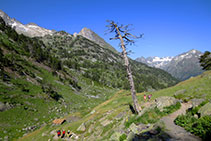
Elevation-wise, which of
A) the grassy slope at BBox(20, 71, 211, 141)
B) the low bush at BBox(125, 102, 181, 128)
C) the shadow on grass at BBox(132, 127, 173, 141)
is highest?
the shadow on grass at BBox(132, 127, 173, 141)

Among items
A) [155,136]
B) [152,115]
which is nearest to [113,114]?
[152,115]

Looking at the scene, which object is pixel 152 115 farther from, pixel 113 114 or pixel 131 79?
pixel 113 114

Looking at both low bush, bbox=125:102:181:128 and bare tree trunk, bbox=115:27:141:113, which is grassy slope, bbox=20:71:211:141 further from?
low bush, bbox=125:102:181:128

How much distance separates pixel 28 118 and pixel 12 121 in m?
3.79

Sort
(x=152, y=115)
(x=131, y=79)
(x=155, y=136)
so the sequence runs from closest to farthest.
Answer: (x=155, y=136)
(x=152, y=115)
(x=131, y=79)

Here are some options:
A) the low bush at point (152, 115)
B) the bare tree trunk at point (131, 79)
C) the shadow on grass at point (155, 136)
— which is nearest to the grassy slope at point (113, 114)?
the bare tree trunk at point (131, 79)

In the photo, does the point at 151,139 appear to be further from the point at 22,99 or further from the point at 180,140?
the point at 22,99

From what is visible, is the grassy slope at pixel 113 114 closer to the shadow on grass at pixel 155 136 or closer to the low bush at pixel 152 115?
the low bush at pixel 152 115

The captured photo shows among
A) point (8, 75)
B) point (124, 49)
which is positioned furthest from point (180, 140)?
point (8, 75)

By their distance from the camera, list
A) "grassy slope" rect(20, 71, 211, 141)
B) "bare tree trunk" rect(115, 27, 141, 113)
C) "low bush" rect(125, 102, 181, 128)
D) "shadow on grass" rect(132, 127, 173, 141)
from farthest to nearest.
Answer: "grassy slope" rect(20, 71, 211, 141)
"bare tree trunk" rect(115, 27, 141, 113)
"low bush" rect(125, 102, 181, 128)
"shadow on grass" rect(132, 127, 173, 141)

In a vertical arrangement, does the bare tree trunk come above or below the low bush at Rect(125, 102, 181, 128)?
above

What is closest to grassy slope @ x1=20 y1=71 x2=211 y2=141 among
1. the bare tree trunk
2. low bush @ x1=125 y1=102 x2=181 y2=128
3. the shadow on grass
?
the bare tree trunk

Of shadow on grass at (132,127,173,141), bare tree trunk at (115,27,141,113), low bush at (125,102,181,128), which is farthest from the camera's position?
bare tree trunk at (115,27,141,113)

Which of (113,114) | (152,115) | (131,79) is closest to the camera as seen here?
(152,115)
